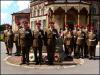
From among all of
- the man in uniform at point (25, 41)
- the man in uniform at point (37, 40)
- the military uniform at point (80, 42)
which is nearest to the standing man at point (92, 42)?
the military uniform at point (80, 42)

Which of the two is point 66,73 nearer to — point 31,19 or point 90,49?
point 90,49

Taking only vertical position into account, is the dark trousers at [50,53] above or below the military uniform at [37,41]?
below

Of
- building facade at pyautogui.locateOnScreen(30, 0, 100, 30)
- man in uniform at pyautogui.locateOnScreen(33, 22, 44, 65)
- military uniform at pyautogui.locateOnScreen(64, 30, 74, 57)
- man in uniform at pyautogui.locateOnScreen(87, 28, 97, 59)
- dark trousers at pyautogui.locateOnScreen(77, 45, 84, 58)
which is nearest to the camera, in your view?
man in uniform at pyautogui.locateOnScreen(33, 22, 44, 65)

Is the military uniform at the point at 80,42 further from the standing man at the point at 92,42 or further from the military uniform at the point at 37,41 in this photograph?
the military uniform at the point at 37,41

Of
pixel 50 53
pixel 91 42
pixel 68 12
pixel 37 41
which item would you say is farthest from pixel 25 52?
pixel 68 12

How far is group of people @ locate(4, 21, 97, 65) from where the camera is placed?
1964 centimetres

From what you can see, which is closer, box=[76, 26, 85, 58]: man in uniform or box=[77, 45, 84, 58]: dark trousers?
box=[76, 26, 85, 58]: man in uniform

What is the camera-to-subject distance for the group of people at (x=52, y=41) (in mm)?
19641

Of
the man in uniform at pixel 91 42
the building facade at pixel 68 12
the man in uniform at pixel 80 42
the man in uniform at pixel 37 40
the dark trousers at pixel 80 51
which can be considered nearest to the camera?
the man in uniform at pixel 37 40

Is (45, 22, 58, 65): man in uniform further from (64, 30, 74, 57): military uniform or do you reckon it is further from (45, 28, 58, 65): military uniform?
(64, 30, 74, 57): military uniform

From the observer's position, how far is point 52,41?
19781 millimetres

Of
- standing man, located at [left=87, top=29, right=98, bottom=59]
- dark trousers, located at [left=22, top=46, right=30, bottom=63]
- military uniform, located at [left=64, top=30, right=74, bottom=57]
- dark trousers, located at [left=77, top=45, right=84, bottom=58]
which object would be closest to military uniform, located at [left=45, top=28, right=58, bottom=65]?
dark trousers, located at [left=22, top=46, right=30, bottom=63]

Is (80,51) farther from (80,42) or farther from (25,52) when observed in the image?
(25,52)

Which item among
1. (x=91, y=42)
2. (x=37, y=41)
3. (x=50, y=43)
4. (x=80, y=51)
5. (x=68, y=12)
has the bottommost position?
(x=80, y=51)
